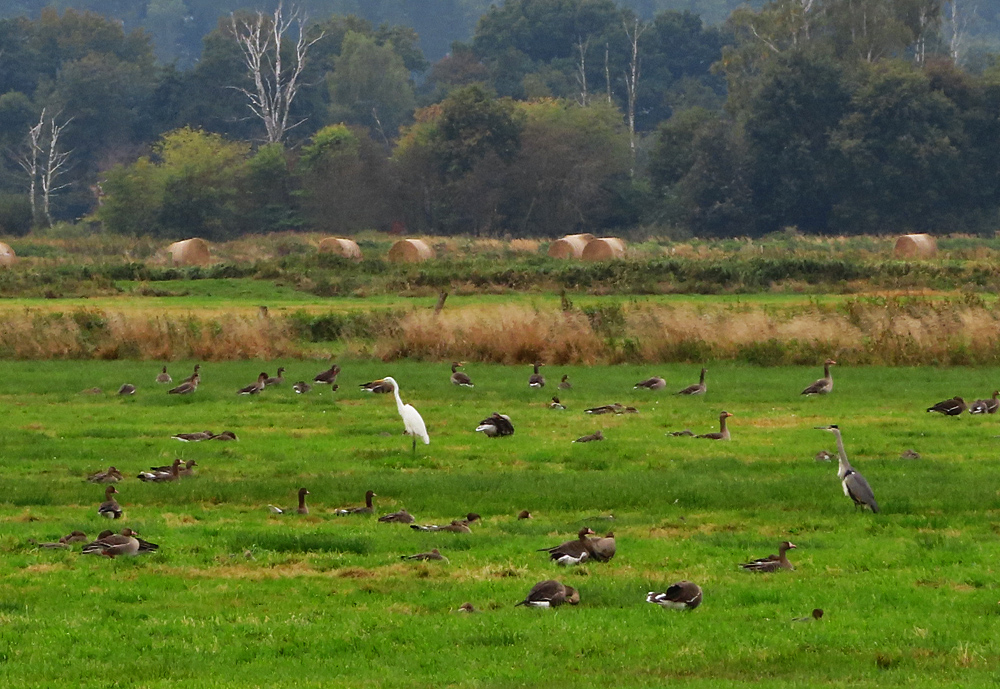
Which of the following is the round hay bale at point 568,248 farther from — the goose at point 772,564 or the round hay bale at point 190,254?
the goose at point 772,564

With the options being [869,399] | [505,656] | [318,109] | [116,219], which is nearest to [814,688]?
[505,656]

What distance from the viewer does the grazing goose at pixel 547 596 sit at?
454 inches

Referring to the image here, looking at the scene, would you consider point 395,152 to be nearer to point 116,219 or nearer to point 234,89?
point 116,219

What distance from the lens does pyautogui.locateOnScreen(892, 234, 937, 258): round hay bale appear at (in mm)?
66250

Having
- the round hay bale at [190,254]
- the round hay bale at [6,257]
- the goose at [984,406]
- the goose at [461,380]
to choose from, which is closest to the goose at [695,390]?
the goose at [461,380]

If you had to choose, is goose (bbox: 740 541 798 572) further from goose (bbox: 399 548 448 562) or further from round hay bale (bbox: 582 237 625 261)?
round hay bale (bbox: 582 237 625 261)

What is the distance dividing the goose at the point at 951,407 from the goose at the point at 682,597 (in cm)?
1339

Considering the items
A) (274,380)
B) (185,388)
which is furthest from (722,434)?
(185,388)

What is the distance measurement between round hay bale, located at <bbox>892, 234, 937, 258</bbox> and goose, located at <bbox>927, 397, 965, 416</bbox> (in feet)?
142

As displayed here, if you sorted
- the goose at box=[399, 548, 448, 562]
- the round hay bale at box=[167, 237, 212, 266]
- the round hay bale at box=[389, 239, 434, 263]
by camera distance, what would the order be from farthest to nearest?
the round hay bale at box=[167, 237, 212, 266]
the round hay bale at box=[389, 239, 434, 263]
the goose at box=[399, 548, 448, 562]

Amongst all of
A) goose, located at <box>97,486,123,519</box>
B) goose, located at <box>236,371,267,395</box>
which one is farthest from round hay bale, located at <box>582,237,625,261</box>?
goose, located at <box>97,486,123,519</box>

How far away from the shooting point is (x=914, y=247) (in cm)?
6688

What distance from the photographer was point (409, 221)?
9794 cm

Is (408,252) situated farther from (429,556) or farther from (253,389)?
(429,556)
